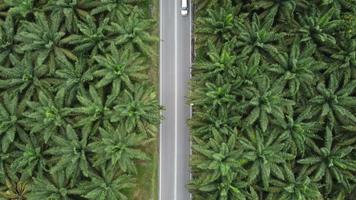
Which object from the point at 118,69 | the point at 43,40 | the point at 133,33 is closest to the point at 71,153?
the point at 118,69

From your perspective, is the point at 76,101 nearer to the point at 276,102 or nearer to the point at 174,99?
the point at 174,99

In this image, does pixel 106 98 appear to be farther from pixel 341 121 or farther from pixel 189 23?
pixel 341 121

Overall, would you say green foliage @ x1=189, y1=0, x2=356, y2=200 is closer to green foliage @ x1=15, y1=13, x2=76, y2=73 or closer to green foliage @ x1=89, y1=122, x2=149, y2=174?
green foliage @ x1=89, y1=122, x2=149, y2=174

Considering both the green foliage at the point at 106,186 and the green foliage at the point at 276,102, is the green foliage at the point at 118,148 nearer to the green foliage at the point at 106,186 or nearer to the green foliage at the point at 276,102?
the green foliage at the point at 106,186

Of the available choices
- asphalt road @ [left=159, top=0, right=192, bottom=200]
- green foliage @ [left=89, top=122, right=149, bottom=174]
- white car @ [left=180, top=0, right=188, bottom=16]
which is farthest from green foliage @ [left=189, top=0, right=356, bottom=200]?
green foliage @ [left=89, top=122, right=149, bottom=174]

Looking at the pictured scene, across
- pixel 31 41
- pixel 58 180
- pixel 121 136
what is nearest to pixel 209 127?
pixel 121 136

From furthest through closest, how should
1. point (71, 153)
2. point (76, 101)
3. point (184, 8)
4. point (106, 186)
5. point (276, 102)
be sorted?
point (184, 8) → point (76, 101) → point (276, 102) → point (71, 153) → point (106, 186)
